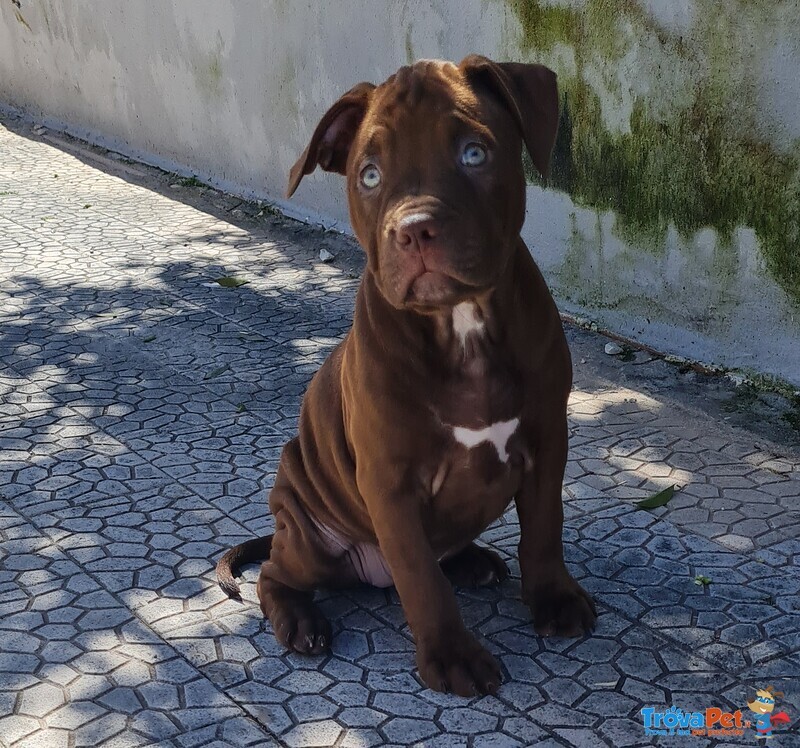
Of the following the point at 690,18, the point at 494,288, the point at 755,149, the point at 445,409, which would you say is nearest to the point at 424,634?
the point at 445,409

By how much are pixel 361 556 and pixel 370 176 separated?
128cm

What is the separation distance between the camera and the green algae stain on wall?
5363 mm

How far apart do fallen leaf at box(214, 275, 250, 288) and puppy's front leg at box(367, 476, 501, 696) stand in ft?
13.8

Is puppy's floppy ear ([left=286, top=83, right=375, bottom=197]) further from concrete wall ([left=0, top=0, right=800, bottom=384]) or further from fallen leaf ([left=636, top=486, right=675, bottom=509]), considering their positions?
concrete wall ([left=0, top=0, right=800, bottom=384])

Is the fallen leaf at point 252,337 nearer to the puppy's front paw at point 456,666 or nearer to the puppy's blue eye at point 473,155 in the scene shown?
the puppy's front paw at point 456,666

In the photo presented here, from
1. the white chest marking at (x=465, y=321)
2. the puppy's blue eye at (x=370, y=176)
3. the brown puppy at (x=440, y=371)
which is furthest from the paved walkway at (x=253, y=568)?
the puppy's blue eye at (x=370, y=176)

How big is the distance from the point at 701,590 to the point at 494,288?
1329 mm

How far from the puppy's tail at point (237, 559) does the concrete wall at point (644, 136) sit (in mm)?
2617

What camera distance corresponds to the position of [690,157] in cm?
568

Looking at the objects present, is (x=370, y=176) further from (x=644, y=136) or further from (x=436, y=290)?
(x=644, y=136)

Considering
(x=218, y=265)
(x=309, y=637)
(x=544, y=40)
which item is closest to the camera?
(x=309, y=637)

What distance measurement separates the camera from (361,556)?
387cm

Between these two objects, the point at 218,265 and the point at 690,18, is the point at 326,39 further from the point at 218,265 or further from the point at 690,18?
the point at 690,18

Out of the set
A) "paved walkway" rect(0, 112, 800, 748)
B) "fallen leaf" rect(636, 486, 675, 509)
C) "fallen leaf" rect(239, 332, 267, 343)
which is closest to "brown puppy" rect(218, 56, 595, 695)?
"paved walkway" rect(0, 112, 800, 748)
